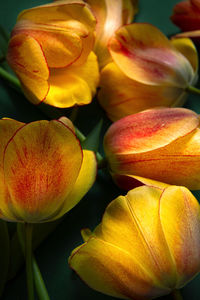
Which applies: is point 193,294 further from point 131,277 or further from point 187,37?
point 187,37

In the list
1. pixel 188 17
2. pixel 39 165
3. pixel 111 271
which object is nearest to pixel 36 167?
pixel 39 165

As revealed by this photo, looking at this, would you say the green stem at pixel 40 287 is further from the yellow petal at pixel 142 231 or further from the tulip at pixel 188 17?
the tulip at pixel 188 17

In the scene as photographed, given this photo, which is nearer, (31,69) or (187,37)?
(31,69)

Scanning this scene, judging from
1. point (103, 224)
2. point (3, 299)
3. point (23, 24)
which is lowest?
point (3, 299)

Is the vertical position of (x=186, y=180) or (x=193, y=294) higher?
(x=186, y=180)

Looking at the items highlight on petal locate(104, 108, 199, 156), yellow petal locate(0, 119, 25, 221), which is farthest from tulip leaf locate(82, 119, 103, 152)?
yellow petal locate(0, 119, 25, 221)

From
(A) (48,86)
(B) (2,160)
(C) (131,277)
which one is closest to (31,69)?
(A) (48,86)

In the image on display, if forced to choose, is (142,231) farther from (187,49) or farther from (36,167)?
(187,49)
